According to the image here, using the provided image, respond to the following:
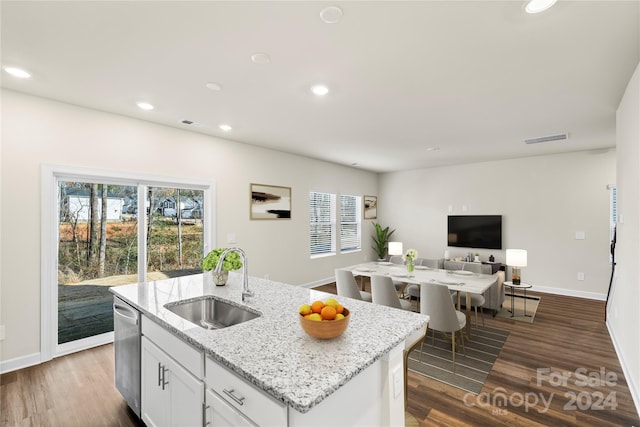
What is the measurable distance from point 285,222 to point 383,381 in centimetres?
422

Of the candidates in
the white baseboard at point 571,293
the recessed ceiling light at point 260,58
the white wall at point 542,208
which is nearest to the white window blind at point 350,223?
the white wall at point 542,208

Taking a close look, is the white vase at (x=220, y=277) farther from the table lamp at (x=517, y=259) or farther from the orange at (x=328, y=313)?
the table lamp at (x=517, y=259)

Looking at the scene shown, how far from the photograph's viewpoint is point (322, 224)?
20.9 ft

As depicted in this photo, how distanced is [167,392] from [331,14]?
2341 mm

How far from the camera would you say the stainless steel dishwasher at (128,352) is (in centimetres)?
200

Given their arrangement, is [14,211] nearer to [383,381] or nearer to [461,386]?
[383,381]

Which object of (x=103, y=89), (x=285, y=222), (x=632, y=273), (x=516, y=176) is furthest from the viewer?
(x=516, y=176)

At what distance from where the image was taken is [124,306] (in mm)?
2133

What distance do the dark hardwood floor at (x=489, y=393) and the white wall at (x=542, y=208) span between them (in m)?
2.33

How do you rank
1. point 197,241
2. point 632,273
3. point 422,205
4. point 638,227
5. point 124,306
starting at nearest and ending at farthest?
point 124,306 → point 638,227 → point 632,273 → point 197,241 → point 422,205

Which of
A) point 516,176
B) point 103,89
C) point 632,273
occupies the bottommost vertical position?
point 632,273

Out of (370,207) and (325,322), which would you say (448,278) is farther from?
(370,207)

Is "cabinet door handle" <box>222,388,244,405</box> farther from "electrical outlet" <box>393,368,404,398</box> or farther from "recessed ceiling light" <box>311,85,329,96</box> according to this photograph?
"recessed ceiling light" <box>311,85,329,96</box>

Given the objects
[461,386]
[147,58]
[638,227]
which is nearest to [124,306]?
[147,58]
